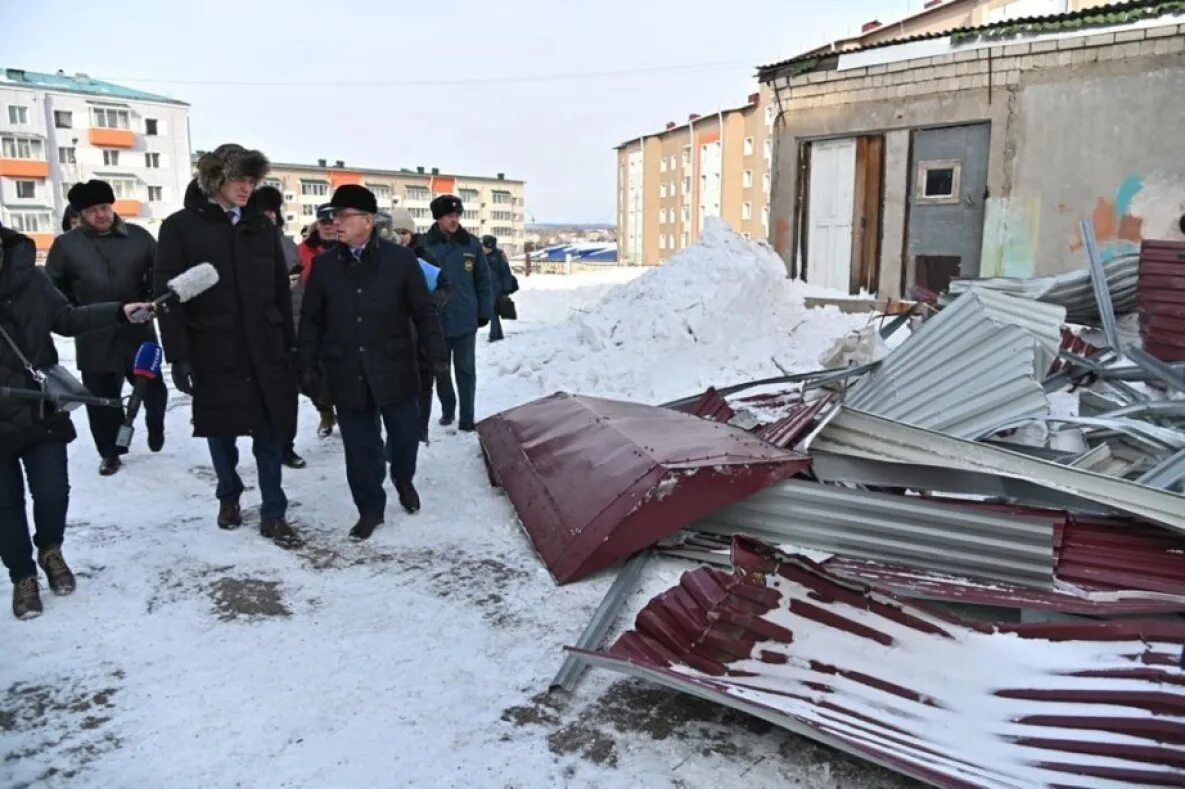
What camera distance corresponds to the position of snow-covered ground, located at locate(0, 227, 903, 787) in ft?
7.82

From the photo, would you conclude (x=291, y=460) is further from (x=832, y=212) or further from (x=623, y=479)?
(x=832, y=212)

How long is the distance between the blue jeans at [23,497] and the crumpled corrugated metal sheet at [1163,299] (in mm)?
7327

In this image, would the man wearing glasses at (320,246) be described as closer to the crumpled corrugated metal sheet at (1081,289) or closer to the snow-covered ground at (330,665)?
the snow-covered ground at (330,665)

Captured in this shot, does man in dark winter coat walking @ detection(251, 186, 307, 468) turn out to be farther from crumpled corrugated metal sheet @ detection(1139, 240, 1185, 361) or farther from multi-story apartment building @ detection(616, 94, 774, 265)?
multi-story apartment building @ detection(616, 94, 774, 265)

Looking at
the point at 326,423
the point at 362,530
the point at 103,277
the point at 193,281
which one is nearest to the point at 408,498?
the point at 362,530

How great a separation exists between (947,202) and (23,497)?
10.6m

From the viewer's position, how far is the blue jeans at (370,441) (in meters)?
4.24

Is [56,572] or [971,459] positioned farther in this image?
[971,459]

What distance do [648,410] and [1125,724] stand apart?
3.04 metres

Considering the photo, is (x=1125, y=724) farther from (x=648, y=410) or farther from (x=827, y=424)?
(x=648, y=410)

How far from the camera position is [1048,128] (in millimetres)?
9734

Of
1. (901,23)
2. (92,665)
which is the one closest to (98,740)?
(92,665)

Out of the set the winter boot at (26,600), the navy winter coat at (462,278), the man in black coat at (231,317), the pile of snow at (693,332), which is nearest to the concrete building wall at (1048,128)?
the pile of snow at (693,332)

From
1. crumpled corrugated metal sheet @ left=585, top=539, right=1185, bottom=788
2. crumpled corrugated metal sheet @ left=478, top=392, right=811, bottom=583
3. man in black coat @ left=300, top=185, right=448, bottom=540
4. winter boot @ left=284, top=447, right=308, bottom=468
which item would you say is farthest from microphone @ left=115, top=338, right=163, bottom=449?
crumpled corrugated metal sheet @ left=585, top=539, right=1185, bottom=788
